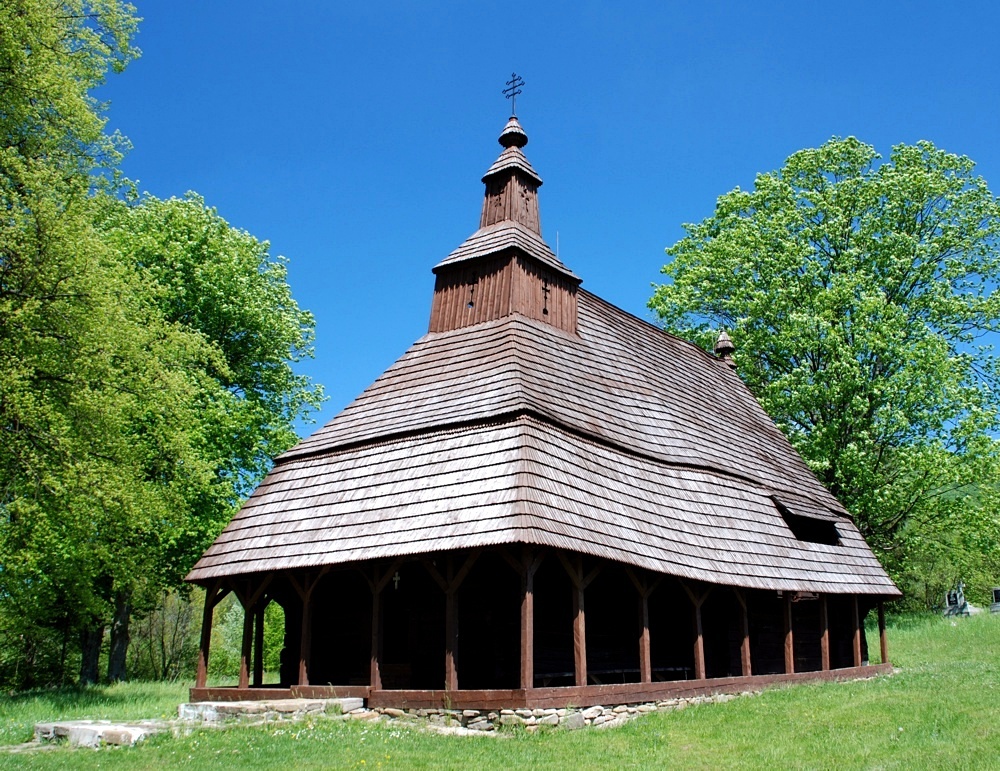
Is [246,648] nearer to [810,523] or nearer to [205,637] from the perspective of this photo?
[205,637]

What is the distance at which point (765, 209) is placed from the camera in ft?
101

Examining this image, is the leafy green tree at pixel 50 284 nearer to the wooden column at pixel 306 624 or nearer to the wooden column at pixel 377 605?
the wooden column at pixel 306 624

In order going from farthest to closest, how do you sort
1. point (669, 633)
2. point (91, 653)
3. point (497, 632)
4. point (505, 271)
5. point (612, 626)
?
1. point (91, 653)
2. point (505, 271)
3. point (669, 633)
4. point (612, 626)
5. point (497, 632)

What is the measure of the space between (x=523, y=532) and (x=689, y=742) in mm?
3131

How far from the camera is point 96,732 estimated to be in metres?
10.5

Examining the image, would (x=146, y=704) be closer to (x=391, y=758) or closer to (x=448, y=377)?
(x=448, y=377)

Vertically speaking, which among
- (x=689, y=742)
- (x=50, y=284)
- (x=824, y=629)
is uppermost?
(x=50, y=284)

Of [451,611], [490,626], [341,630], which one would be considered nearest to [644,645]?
[490,626]

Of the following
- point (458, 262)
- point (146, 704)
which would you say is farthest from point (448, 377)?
point (146, 704)

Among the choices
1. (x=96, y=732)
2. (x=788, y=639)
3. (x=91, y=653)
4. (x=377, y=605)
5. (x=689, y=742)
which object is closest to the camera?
(x=96, y=732)

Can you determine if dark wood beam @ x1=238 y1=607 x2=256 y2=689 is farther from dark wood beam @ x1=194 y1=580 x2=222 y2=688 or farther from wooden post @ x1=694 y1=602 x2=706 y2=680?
wooden post @ x1=694 y1=602 x2=706 y2=680

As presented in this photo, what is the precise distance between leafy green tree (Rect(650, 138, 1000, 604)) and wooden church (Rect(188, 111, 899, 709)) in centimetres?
609

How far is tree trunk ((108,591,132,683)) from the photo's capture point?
23.1 metres

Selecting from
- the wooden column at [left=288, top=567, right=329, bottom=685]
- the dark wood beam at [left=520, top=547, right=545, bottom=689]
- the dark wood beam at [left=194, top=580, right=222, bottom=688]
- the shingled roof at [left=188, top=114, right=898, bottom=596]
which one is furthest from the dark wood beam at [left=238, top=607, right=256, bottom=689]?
the dark wood beam at [left=520, top=547, right=545, bottom=689]
